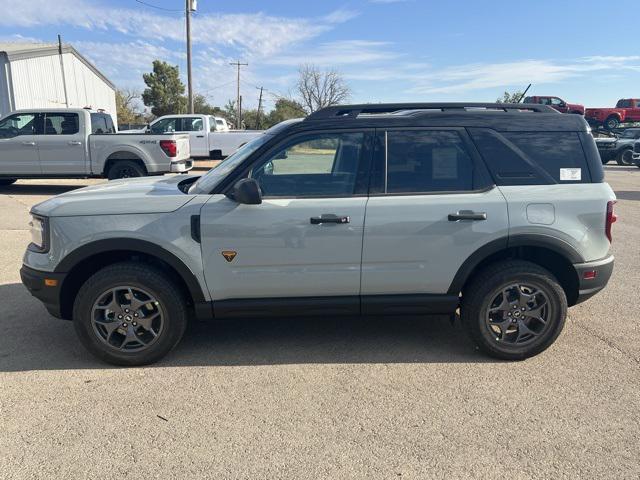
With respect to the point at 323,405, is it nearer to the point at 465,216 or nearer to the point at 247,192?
the point at 247,192

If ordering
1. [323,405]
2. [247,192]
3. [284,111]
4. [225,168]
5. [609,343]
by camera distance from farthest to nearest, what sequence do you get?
[284,111] < [609,343] < [225,168] < [247,192] < [323,405]

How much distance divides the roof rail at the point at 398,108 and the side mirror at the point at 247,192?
0.75 m

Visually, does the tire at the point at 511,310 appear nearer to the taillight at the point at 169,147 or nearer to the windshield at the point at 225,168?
the windshield at the point at 225,168

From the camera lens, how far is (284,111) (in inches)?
2397

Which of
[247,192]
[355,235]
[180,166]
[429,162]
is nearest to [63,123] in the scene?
[180,166]

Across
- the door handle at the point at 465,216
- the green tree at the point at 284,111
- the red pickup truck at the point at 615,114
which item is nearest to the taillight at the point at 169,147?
the door handle at the point at 465,216

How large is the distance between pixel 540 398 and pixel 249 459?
76.0 inches

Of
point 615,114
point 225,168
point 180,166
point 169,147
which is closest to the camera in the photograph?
point 225,168

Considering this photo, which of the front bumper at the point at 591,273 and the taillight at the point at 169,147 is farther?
the taillight at the point at 169,147

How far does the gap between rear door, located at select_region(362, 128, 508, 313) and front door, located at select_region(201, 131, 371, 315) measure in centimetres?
13

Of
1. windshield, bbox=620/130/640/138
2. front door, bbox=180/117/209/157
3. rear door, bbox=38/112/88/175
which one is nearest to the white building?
front door, bbox=180/117/209/157

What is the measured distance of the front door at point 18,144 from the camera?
12.1 m

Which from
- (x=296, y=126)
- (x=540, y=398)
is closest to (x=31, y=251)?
(x=296, y=126)

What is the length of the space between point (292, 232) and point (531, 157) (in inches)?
74.0
